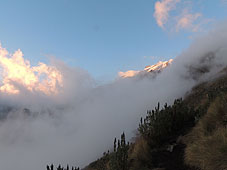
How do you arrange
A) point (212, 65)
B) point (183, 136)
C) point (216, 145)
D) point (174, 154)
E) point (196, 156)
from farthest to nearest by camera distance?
point (212, 65), point (183, 136), point (174, 154), point (196, 156), point (216, 145)

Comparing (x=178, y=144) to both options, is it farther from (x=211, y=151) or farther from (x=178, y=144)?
(x=211, y=151)

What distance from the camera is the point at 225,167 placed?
3.64 meters

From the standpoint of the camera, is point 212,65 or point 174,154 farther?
point 212,65

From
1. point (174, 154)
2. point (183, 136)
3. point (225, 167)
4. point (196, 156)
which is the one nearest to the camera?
point (225, 167)

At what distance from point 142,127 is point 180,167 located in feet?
11.5

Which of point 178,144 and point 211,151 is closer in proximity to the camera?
point 211,151

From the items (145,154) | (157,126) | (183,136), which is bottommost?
(145,154)

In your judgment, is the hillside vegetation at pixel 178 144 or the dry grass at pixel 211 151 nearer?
the dry grass at pixel 211 151

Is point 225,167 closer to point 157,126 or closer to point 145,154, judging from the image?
point 145,154

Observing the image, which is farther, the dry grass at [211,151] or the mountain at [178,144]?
the mountain at [178,144]

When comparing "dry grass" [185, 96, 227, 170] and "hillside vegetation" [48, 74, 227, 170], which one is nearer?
"dry grass" [185, 96, 227, 170]

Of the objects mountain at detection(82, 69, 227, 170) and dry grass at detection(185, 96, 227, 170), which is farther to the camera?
mountain at detection(82, 69, 227, 170)

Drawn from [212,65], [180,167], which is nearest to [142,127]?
[180,167]

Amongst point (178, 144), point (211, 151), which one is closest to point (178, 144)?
point (178, 144)
